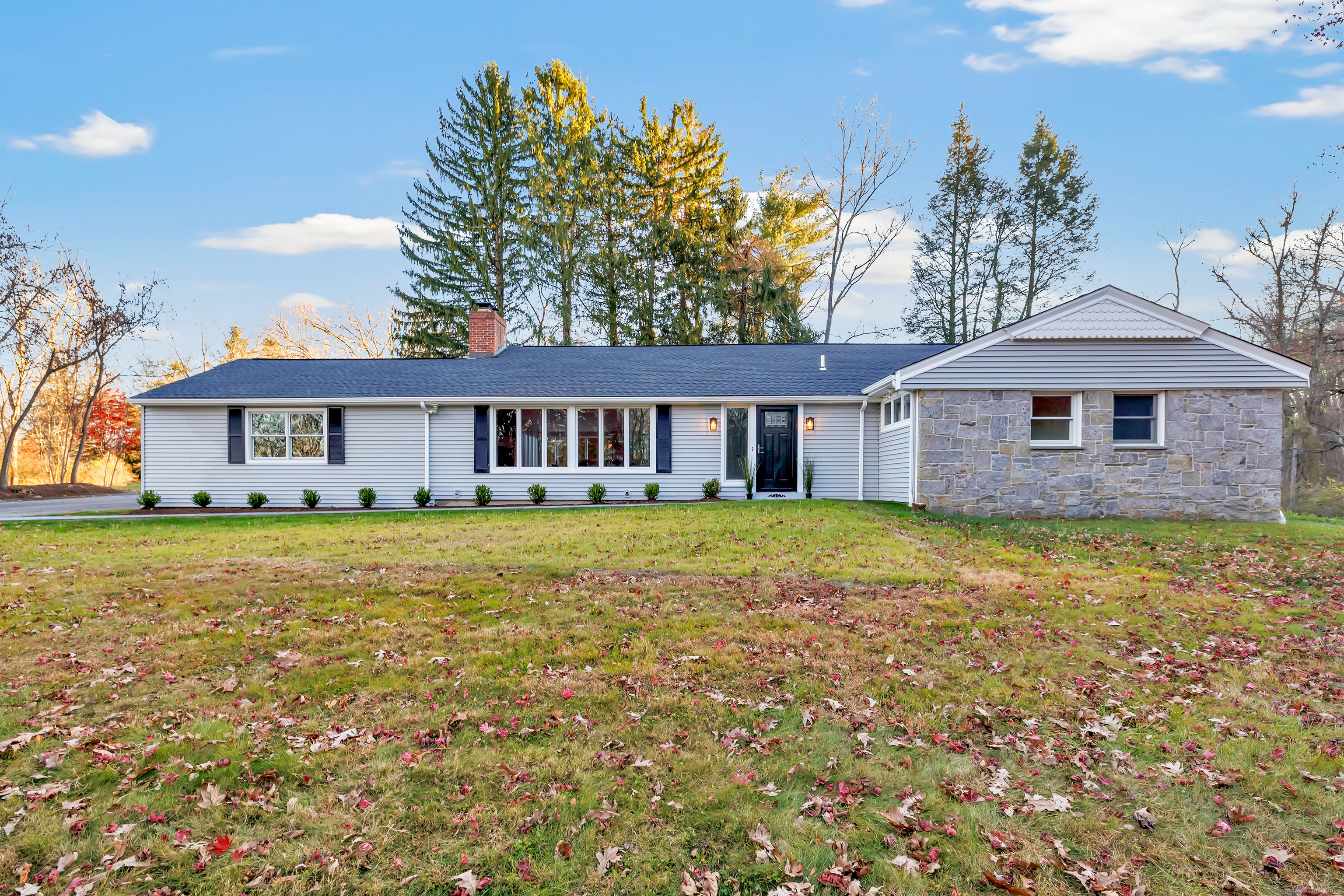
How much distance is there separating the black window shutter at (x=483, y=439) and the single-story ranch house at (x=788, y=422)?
0.04 metres

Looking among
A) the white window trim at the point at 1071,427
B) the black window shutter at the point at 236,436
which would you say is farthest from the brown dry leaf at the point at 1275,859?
the black window shutter at the point at 236,436

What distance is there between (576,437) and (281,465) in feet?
22.1

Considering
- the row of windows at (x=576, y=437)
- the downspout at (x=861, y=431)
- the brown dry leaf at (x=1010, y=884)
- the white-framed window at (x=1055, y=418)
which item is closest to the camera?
the brown dry leaf at (x=1010, y=884)

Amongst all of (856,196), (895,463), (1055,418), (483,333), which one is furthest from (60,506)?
(856,196)

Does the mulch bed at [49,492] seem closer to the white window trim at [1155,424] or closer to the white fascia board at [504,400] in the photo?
the white fascia board at [504,400]

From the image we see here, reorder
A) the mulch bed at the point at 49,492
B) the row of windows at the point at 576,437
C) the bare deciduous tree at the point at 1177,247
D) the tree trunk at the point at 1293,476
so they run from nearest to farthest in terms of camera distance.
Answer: the row of windows at the point at 576,437 < the mulch bed at the point at 49,492 < the tree trunk at the point at 1293,476 < the bare deciduous tree at the point at 1177,247

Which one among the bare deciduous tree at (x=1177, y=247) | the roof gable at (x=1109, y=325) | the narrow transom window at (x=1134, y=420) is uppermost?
the bare deciduous tree at (x=1177, y=247)

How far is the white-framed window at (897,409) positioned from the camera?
13.1 m

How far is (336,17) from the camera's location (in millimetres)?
15562

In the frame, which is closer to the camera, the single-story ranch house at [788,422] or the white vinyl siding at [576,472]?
the single-story ranch house at [788,422]

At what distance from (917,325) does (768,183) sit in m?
8.38

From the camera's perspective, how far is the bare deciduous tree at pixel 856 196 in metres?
24.2

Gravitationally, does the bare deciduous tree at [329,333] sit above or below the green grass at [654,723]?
above

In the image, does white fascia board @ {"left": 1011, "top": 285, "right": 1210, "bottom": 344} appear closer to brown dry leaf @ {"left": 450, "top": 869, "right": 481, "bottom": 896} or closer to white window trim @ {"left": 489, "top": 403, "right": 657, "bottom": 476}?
white window trim @ {"left": 489, "top": 403, "right": 657, "bottom": 476}
